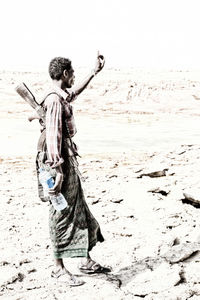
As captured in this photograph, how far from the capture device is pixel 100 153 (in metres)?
10.1

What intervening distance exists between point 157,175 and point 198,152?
1956mm

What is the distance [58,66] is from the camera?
2863 mm

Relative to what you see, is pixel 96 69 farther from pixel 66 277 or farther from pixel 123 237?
pixel 123 237

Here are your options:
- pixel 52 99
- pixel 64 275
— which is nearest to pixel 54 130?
pixel 52 99

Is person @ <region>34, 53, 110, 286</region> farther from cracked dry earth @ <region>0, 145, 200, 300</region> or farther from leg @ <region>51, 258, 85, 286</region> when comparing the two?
cracked dry earth @ <region>0, 145, 200, 300</region>

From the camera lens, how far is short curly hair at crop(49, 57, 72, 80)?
2.86 m

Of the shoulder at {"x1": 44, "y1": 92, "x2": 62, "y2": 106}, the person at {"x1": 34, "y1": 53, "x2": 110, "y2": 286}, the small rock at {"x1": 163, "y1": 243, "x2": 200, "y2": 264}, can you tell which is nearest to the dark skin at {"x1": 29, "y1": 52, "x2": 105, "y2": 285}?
the person at {"x1": 34, "y1": 53, "x2": 110, "y2": 286}

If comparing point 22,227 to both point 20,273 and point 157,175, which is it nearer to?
point 20,273

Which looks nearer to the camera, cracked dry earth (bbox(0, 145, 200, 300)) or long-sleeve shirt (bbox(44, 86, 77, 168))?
long-sleeve shirt (bbox(44, 86, 77, 168))

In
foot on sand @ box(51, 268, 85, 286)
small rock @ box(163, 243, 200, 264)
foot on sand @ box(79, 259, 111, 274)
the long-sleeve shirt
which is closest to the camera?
the long-sleeve shirt

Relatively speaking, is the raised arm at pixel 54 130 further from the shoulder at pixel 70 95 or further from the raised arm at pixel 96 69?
the raised arm at pixel 96 69

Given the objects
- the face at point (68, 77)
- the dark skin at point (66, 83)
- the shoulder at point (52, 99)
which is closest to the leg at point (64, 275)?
the dark skin at point (66, 83)

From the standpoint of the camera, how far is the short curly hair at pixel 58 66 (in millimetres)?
2859

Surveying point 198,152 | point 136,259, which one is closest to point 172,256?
point 136,259
